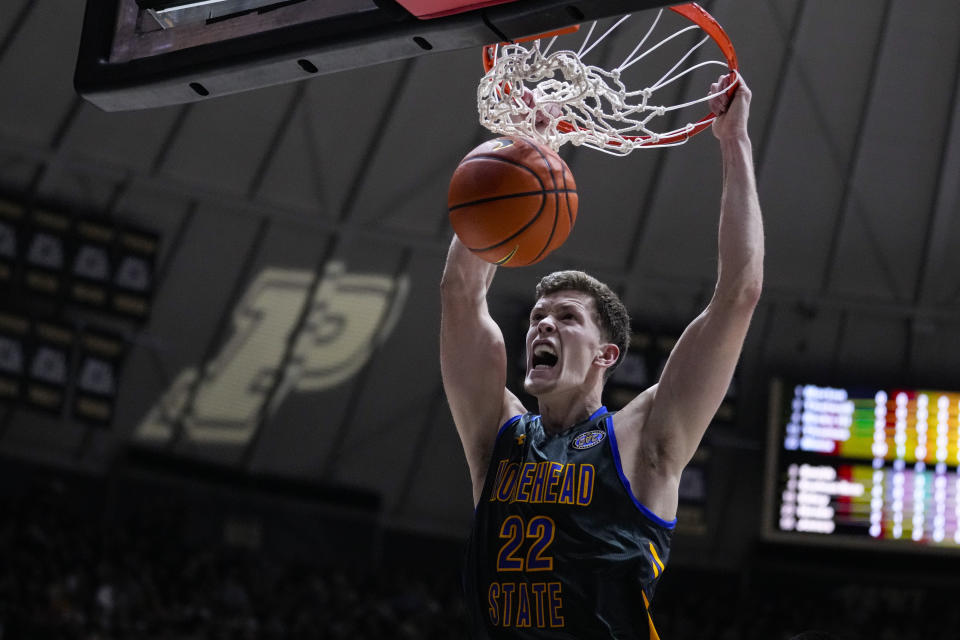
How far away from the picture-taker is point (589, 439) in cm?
361

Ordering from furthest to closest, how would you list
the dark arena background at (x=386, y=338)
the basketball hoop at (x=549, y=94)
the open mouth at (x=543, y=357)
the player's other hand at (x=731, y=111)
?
the dark arena background at (x=386, y=338) < the basketball hoop at (x=549, y=94) < the open mouth at (x=543, y=357) < the player's other hand at (x=731, y=111)

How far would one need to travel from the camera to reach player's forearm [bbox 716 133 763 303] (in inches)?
136

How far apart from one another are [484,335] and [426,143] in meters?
9.03

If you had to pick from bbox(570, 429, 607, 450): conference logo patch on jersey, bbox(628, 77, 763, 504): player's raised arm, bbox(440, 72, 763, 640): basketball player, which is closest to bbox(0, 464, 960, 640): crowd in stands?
bbox(440, 72, 763, 640): basketball player

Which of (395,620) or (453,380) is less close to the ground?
(453,380)

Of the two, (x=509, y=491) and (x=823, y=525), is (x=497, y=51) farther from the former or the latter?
(x=823, y=525)

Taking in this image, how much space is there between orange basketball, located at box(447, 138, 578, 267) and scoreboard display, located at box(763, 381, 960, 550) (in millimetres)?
9524

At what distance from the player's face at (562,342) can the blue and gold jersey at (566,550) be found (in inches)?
7.5

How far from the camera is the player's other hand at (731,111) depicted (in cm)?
369

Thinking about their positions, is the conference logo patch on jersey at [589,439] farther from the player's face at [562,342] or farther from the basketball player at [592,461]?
the player's face at [562,342]

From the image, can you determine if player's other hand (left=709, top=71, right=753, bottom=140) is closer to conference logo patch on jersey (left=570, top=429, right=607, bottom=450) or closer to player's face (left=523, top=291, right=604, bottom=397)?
player's face (left=523, top=291, right=604, bottom=397)

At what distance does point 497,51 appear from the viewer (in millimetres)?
4477

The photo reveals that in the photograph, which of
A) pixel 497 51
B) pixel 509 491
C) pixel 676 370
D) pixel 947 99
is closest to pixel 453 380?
pixel 509 491

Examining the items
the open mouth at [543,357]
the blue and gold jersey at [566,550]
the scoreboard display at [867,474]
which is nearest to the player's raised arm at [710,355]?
the blue and gold jersey at [566,550]
